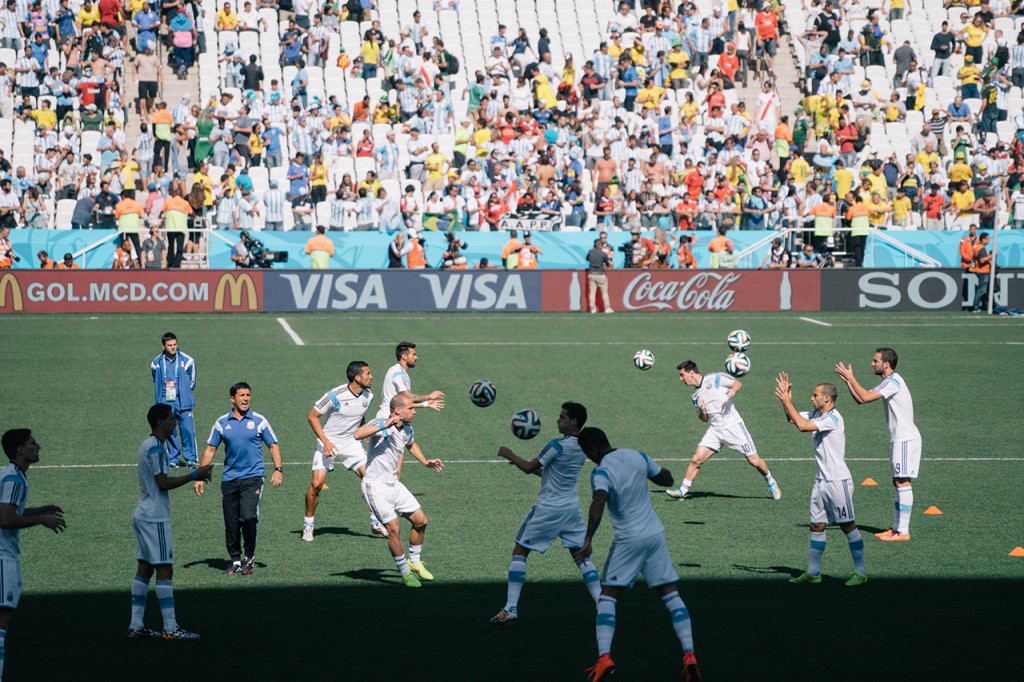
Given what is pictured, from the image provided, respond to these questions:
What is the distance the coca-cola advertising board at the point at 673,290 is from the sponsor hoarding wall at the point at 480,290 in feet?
0.09

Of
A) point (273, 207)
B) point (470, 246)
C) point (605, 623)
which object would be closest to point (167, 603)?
point (605, 623)

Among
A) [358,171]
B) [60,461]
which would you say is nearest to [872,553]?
[60,461]

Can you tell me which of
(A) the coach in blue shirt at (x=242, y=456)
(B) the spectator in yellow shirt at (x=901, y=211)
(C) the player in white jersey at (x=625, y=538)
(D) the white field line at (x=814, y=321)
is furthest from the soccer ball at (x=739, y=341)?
(B) the spectator in yellow shirt at (x=901, y=211)

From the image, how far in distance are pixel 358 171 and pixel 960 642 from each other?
3058cm

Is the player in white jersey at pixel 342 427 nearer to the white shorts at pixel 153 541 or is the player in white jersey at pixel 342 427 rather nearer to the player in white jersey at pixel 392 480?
the player in white jersey at pixel 392 480

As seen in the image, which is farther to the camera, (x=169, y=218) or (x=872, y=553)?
(x=169, y=218)

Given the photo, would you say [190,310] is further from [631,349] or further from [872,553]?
[872,553]

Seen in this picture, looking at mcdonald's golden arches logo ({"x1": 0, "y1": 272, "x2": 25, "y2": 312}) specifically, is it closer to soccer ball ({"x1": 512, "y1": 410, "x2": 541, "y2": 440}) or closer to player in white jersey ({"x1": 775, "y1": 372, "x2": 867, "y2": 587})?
soccer ball ({"x1": 512, "y1": 410, "x2": 541, "y2": 440})

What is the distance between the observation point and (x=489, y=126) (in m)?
41.6

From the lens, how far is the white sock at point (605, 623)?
403 inches

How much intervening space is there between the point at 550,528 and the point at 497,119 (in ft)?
101

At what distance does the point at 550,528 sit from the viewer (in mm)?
11922

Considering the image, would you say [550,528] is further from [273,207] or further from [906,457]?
[273,207]

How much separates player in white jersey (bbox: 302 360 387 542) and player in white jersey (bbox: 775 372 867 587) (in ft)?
15.2
